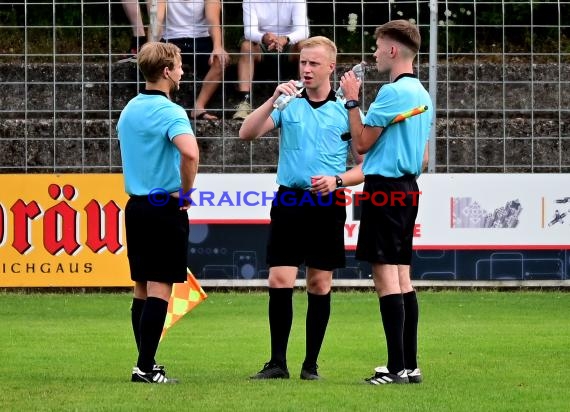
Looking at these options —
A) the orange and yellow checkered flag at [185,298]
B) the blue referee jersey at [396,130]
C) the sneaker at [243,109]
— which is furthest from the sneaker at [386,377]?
the sneaker at [243,109]

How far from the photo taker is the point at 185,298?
31.3 feet

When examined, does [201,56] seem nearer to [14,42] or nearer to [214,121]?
[214,121]

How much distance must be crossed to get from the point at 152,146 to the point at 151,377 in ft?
3.87

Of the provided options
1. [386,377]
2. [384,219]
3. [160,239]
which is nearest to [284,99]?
[384,219]

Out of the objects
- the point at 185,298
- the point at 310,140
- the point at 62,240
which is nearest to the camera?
the point at 310,140

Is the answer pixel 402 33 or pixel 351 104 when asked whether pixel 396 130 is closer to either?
pixel 351 104

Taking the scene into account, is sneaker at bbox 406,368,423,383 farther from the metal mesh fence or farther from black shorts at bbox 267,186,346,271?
the metal mesh fence

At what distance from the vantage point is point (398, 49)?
7680mm

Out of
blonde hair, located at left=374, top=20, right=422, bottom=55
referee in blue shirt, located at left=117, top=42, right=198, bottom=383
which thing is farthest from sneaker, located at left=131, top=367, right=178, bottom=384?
blonde hair, located at left=374, top=20, right=422, bottom=55

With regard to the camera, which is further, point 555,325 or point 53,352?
point 555,325

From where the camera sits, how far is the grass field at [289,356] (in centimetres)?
685

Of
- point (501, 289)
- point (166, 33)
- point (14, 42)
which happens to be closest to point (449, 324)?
point (501, 289)

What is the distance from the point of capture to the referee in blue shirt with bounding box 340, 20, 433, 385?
299 inches

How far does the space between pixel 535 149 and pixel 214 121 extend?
315 centimetres
